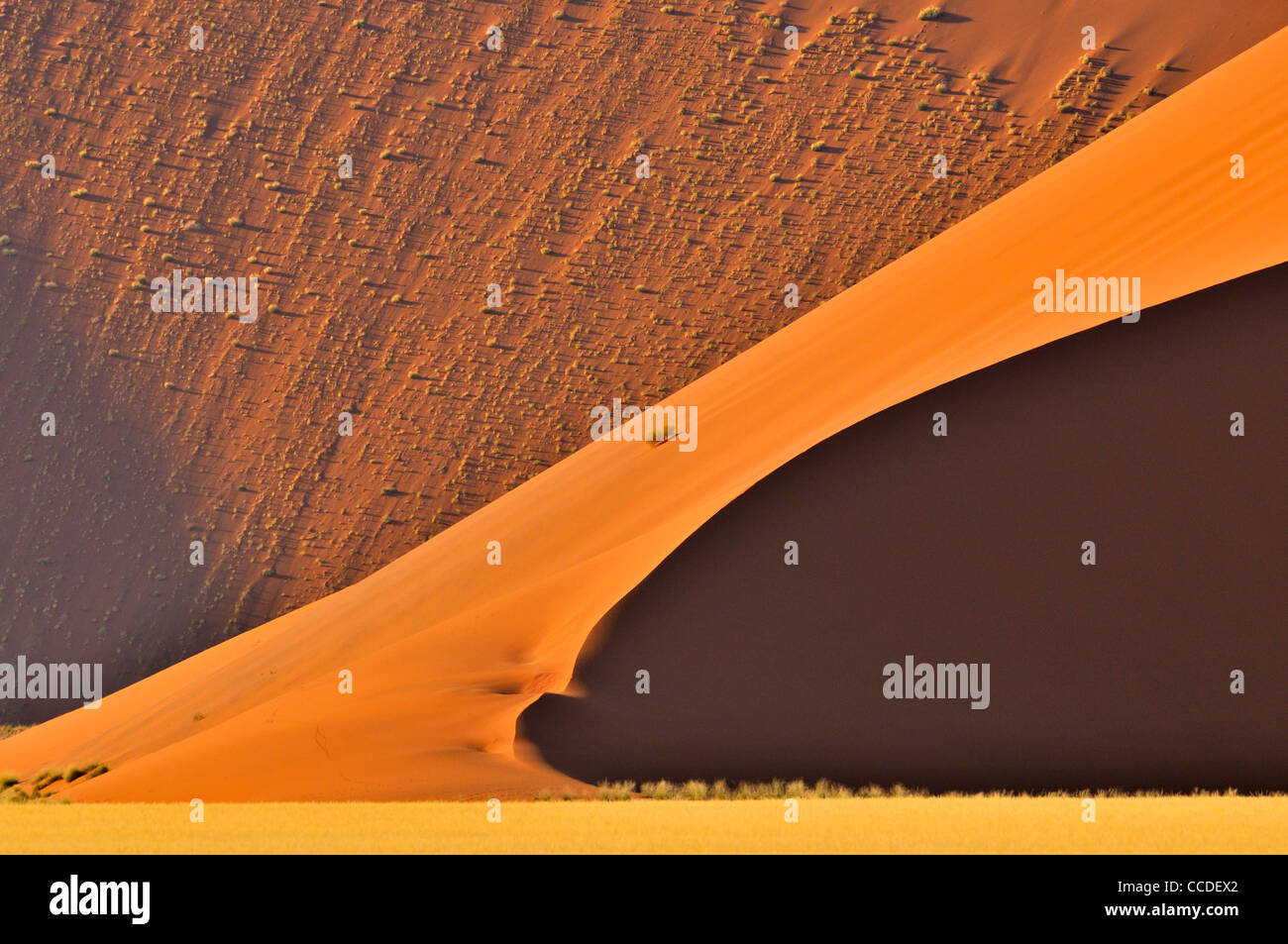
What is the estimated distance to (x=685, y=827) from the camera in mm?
10953

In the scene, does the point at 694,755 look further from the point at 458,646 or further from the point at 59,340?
the point at 59,340

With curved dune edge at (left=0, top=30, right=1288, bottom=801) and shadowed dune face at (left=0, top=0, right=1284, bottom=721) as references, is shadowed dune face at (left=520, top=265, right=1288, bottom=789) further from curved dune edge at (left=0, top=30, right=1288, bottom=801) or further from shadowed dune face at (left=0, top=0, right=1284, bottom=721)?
shadowed dune face at (left=0, top=0, right=1284, bottom=721)

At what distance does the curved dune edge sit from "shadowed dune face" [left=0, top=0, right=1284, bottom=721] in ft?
9.00

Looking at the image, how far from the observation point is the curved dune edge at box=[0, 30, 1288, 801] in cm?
1616

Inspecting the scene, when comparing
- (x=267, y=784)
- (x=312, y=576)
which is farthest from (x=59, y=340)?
(x=267, y=784)

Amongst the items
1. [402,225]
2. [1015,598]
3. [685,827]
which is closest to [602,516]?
[1015,598]

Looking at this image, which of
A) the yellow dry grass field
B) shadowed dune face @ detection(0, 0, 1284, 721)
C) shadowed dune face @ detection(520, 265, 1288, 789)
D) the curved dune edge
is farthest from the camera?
shadowed dune face @ detection(0, 0, 1284, 721)

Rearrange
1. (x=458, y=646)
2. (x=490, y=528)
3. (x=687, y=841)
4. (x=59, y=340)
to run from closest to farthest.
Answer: (x=687, y=841) < (x=458, y=646) < (x=490, y=528) < (x=59, y=340)

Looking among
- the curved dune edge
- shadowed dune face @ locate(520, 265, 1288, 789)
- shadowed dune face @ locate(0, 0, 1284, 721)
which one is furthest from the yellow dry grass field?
shadowed dune face @ locate(0, 0, 1284, 721)

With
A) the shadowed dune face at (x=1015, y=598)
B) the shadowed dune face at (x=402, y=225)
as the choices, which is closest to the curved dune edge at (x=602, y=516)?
the shadowed dune face at (x=1015, y=598)

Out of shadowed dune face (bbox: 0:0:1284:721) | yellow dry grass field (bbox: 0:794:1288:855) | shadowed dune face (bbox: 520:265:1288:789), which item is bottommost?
yellow dry grass field (bbox: 0:794:1288:855)

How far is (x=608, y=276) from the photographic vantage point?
2866cm

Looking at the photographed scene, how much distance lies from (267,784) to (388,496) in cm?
1248

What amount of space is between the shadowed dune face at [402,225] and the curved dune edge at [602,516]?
9.00 feet
